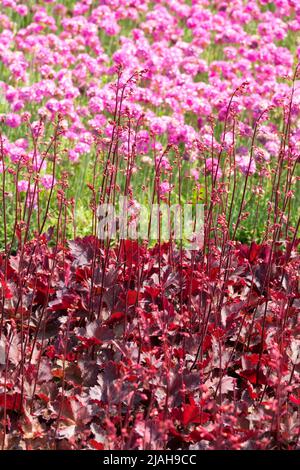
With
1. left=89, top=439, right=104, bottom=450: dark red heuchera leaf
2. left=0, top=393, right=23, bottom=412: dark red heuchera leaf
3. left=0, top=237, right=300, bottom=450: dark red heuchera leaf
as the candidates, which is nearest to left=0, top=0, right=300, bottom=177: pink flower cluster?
left=0, top=237, right=300, bottom=450: dark red heuchera leaf

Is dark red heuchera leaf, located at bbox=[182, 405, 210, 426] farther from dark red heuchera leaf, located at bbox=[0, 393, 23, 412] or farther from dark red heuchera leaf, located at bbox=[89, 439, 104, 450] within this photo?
dark red heuchera leaf, located at bbox=[0, 393, 23, 412]

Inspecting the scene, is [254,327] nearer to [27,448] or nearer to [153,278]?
[153,278]

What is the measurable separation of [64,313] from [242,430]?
1.15 m

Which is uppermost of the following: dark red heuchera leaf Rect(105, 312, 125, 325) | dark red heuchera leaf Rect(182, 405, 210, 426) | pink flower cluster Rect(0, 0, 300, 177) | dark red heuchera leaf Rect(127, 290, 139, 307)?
pink flower cluster Rect(0, 0, 300, 177)

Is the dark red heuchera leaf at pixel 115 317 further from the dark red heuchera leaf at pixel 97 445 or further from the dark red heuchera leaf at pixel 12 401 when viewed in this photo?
the dark red heuchera leaf at pixel 97 445

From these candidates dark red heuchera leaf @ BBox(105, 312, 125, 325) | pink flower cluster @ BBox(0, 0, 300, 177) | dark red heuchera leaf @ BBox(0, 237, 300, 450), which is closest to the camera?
dark red heuchera leaf @ BBox(0, 237, 300, 450)

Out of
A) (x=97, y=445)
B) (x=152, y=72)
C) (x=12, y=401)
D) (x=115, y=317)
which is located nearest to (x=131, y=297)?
(x=115, y=317)

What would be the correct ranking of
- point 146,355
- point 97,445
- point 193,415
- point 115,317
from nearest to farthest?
point 97,445 → point 193,415 → point 146,355 → point 115,317

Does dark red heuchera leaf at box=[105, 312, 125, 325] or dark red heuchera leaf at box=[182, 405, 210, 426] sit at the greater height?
dark red heuchera leaf at box=[105, 312, 125, 325]

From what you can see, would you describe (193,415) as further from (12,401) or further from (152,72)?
(152,72)

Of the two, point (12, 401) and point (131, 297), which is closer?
point (12, 401)

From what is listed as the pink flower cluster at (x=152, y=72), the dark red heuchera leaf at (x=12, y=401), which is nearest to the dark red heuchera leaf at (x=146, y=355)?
the dark red heuchera leaf at (x=12, y=401)

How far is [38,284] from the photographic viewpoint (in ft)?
12.2

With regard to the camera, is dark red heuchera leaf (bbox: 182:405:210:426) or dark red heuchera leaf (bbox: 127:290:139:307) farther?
dark red heuchera leaf (bbox: 127:290:139:307)
